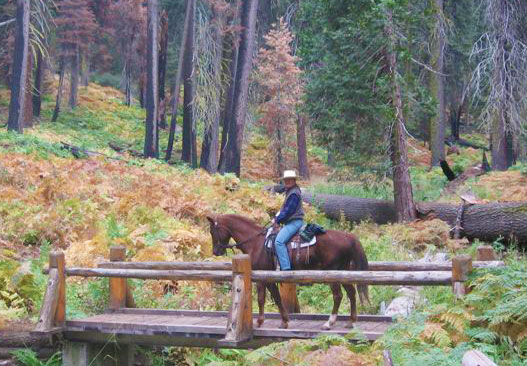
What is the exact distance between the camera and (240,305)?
891 centimetres

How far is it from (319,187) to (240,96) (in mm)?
5318

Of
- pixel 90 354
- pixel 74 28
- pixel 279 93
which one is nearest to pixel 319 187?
pixel 279 93

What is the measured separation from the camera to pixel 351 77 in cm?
2106

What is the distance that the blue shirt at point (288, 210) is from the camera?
9.77 metres

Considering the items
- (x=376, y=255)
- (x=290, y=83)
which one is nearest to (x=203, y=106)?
(x=290, y=83)

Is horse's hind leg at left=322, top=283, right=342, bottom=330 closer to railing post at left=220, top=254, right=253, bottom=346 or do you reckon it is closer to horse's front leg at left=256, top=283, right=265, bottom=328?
horse's front leg at left=256, top=283, right=265, bottom=328

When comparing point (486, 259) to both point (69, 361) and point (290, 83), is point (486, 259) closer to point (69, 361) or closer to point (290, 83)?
point (69, 361)

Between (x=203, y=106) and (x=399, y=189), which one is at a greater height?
(x=203, y=106)

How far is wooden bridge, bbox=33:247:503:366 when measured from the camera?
866 centimetres

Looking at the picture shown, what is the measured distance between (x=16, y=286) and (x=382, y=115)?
12151 millimetres

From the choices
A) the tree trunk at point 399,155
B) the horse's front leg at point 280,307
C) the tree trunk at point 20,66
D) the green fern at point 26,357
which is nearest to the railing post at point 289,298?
the horse's front leg at point 280,307

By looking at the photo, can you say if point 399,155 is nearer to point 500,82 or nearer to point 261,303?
point 500,82

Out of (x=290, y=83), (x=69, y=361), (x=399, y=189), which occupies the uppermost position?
(x=290, y=83)

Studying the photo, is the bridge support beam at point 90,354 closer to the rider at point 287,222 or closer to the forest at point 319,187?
the forest at point 319,187
